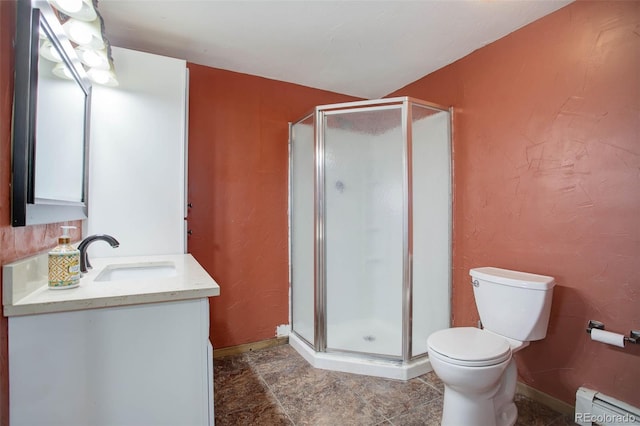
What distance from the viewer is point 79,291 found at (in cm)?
97

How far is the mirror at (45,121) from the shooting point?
2.92ft

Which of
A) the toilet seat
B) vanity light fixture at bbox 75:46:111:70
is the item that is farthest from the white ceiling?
the toilet seat

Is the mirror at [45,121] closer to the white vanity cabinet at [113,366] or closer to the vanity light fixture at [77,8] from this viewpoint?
the vanity light fixture at [77,8]

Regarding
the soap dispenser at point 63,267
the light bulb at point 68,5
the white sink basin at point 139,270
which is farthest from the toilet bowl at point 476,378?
the light bulb at point 68,5

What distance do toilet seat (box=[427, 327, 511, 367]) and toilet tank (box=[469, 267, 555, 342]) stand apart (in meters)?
0.10

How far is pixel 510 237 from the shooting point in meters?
1.87

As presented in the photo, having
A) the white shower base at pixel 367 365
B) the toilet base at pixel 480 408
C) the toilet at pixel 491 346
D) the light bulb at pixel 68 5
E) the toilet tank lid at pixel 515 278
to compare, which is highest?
the light bulb at pixel 68 5

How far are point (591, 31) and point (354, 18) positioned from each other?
119 cm

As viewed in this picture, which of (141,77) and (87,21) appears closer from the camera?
(87,21)

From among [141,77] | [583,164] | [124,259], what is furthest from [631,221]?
[141,77]

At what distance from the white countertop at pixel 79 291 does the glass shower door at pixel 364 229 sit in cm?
135

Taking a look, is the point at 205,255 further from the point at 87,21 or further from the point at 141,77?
the point at 87,21

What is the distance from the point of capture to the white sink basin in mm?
1475

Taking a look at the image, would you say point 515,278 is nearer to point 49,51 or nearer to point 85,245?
point 85,245
